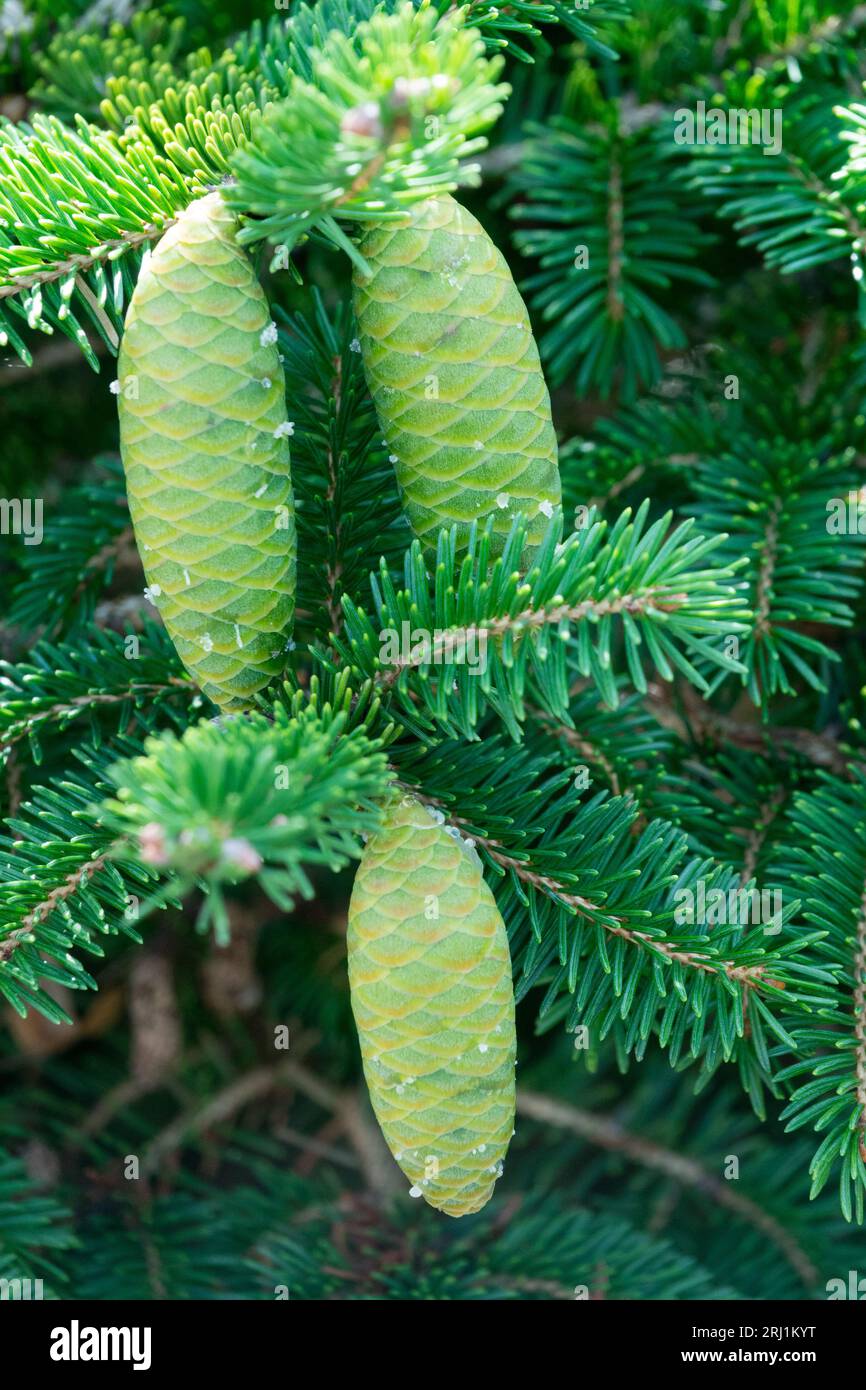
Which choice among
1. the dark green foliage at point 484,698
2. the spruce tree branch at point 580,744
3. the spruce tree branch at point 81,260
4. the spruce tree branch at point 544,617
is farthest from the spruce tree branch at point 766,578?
the spruce tree branch at point 81,260

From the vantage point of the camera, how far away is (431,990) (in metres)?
0.53

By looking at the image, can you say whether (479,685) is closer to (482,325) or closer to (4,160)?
(482,325)

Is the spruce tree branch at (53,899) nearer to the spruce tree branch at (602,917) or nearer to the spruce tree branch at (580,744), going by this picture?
the spruce tree branch at (602,917)

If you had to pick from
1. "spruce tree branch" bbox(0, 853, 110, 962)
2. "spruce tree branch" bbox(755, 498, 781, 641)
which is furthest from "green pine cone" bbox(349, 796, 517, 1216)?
"spruce tree branch" bbox(755, 498, 781, 641)

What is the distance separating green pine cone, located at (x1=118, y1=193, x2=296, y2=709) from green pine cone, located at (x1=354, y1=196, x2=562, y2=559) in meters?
0.05

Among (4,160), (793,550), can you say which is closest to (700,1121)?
(793,550)

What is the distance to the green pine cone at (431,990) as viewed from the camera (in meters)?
0.54

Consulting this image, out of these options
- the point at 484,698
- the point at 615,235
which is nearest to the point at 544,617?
the point at 484,698

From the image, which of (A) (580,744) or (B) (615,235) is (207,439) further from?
(B) (615,235)

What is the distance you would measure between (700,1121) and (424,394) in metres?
0.76

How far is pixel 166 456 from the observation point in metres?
0.51

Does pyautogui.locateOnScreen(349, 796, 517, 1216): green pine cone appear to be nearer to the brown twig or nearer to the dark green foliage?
the dark green foliage

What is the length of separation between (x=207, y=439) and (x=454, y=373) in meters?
0.11

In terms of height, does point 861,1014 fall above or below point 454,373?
below
